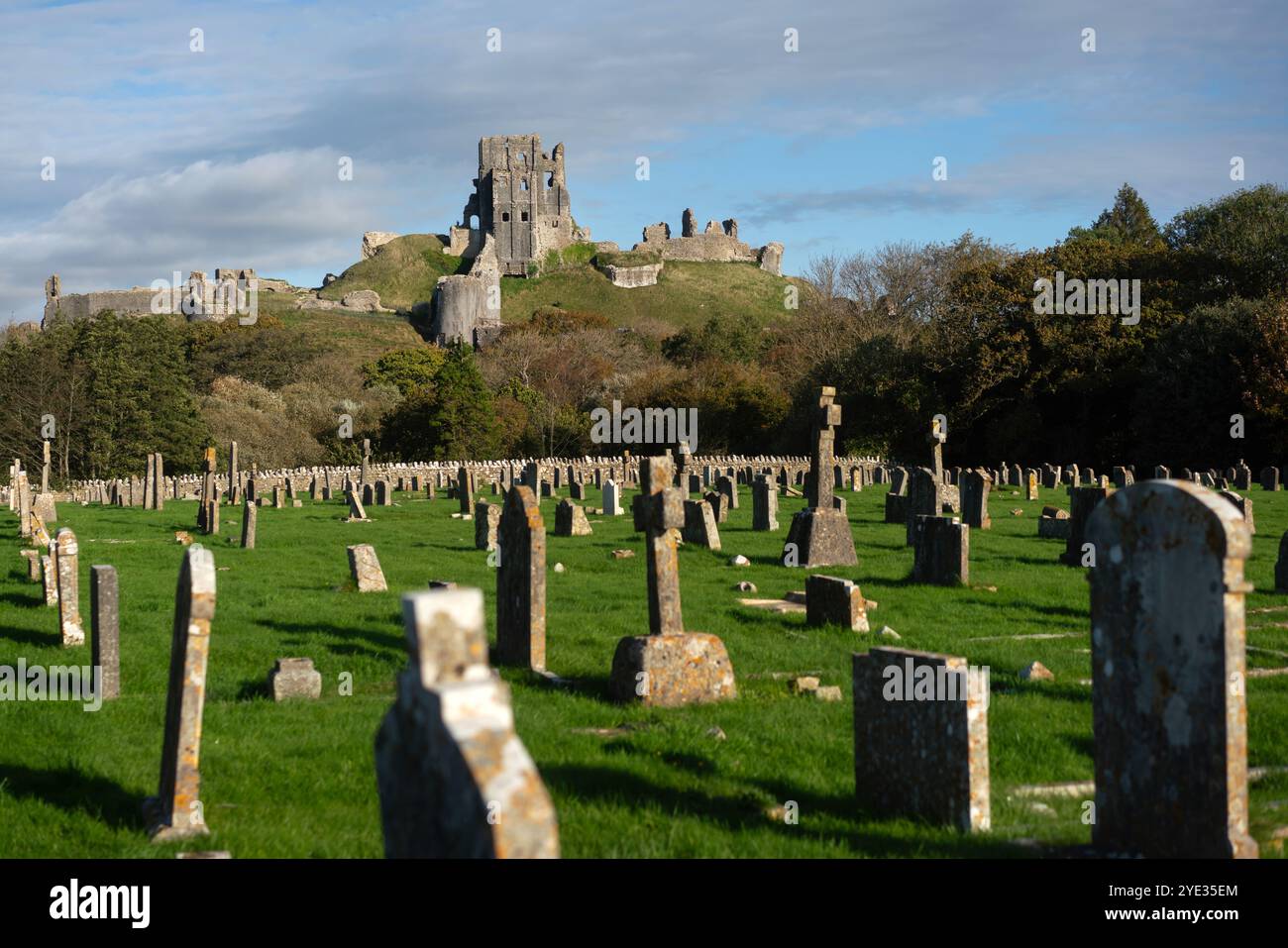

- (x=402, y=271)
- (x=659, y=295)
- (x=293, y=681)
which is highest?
(x=402, y=271)

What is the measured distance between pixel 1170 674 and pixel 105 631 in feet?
26.3

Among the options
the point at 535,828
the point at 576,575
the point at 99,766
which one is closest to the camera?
the point at 535,828

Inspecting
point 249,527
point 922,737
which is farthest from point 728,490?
point 922,737

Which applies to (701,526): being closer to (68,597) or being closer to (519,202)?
(68,597)

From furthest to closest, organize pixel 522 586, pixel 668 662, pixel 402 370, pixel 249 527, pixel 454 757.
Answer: pixel 402 370 < pixel 249 527 < pixel 522 586 < pixel 668 662 < pixel 454 757

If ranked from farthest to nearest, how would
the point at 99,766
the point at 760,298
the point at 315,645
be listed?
the point at 760,298, the point at 315,645, the point at 99,766

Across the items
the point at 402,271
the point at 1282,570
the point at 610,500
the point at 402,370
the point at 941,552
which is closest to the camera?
the point at 1282,570

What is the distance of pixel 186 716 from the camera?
637cm

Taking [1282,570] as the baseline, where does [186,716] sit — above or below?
above

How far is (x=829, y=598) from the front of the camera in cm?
1237
